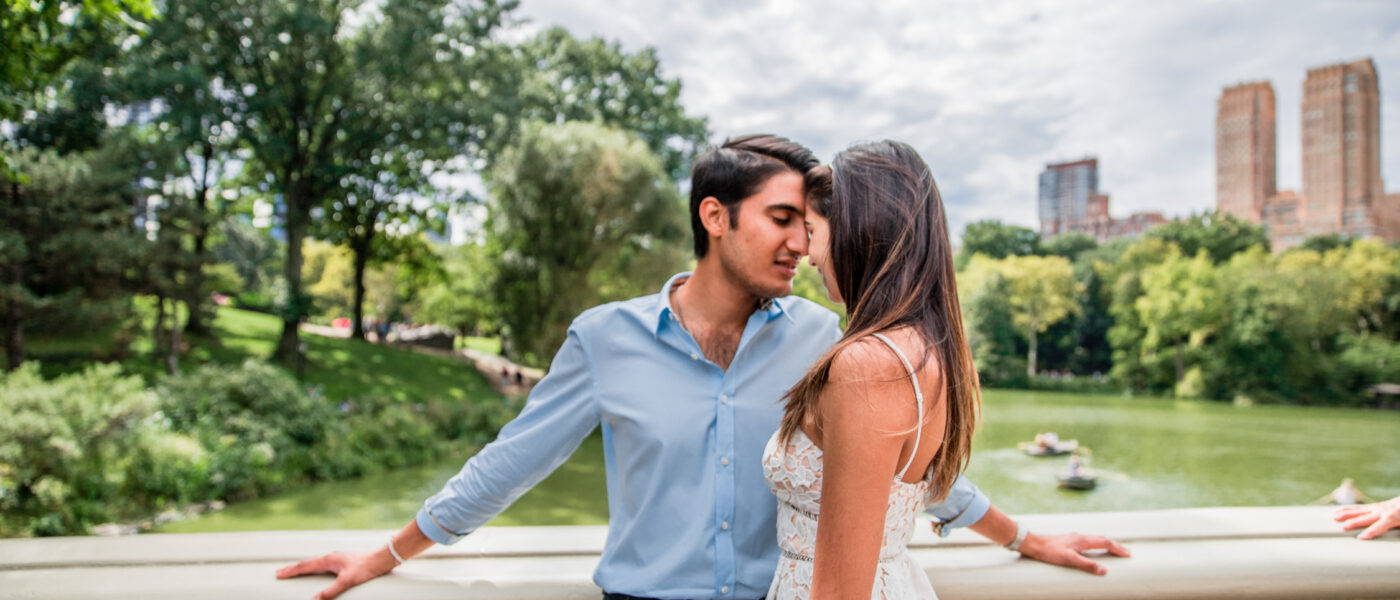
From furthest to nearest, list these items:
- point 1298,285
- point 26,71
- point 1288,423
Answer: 1. point 1298,285
2. point 1288,423
3. point 26,71

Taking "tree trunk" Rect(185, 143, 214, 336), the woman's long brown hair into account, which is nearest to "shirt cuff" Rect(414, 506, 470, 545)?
the woman's long brown hair

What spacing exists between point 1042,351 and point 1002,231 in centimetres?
493

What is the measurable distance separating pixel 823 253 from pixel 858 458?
301 millimetres

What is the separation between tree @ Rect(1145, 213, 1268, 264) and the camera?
2459cm

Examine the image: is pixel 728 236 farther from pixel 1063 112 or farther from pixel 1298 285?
pixel 1063 112

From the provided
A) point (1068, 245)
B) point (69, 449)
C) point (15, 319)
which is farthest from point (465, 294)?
point (1068, 245)

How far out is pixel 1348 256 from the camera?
74.5 ft

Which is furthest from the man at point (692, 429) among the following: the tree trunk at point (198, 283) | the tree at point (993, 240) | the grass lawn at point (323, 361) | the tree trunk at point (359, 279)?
the tree trunk at point (359, 279)

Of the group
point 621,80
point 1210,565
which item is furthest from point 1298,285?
point 1210,565

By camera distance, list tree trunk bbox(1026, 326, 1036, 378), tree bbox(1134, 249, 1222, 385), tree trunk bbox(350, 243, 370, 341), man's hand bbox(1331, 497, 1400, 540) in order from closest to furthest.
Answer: man's hand bbox(1331, 497, 1400, 540), tree trunk bbox(350, 243, 370, 341), tree trunk bbox(1026, 326, 1036, 378), tree bbox(1134, 249, 1222, 385)

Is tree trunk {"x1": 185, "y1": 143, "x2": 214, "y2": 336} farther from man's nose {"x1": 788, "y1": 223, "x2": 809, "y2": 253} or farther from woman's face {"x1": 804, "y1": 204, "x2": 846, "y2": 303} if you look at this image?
woman's face {"x1": 804, "y1": 204, "x2": 846, "y2": 303}

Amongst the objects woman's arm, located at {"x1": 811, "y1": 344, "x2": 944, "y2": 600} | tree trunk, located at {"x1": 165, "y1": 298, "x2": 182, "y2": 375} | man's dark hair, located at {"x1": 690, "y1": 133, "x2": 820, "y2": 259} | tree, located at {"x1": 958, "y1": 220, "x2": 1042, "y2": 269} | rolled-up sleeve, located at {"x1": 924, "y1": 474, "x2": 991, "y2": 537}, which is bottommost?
tree trunk, located at {"x1": 165, "y1": 298, "x2": 182, "y2": 375}

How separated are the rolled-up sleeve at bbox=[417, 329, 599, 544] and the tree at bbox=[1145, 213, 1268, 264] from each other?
26.9 meters

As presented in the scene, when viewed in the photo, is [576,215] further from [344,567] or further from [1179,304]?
[1179,304]
